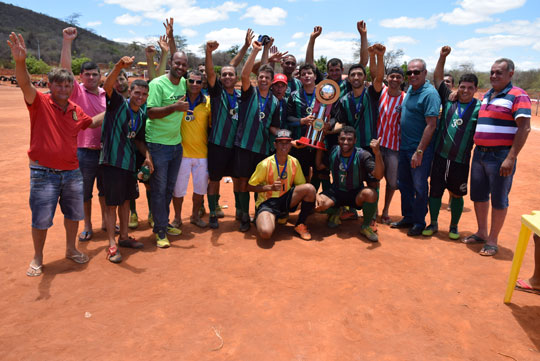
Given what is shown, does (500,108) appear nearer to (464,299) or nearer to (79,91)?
(464,299)

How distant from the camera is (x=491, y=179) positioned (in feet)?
15.9

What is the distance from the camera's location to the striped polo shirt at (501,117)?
181 inches

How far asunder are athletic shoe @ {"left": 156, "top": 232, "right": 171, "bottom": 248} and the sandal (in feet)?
1.79

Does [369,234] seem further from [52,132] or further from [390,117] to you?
[52,132]

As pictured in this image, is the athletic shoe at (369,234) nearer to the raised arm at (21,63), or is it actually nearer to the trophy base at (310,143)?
the trophy base at (310,143)

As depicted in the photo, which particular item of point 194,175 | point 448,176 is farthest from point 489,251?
point 194,175

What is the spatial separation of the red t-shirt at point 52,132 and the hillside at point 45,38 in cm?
6529

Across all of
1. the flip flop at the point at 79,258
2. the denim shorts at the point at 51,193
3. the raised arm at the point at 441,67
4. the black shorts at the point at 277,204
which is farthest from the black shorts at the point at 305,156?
the flip flop at the point at 79,258

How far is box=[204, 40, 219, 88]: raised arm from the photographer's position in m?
4.69

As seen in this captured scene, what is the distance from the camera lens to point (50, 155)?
12.8ft

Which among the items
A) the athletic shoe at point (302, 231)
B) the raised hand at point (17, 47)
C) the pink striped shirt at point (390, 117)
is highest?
the raised hand at point (17, 47)

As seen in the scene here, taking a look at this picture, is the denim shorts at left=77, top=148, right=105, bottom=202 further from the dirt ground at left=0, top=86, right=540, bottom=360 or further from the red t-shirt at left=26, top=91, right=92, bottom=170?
the dirt ground at left=0, top=86, right=540, bottom=360

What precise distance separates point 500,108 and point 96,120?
491 cm

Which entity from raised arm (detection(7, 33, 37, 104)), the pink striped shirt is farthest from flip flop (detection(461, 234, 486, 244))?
raised arm (detection(7, 33, 37, 104))
